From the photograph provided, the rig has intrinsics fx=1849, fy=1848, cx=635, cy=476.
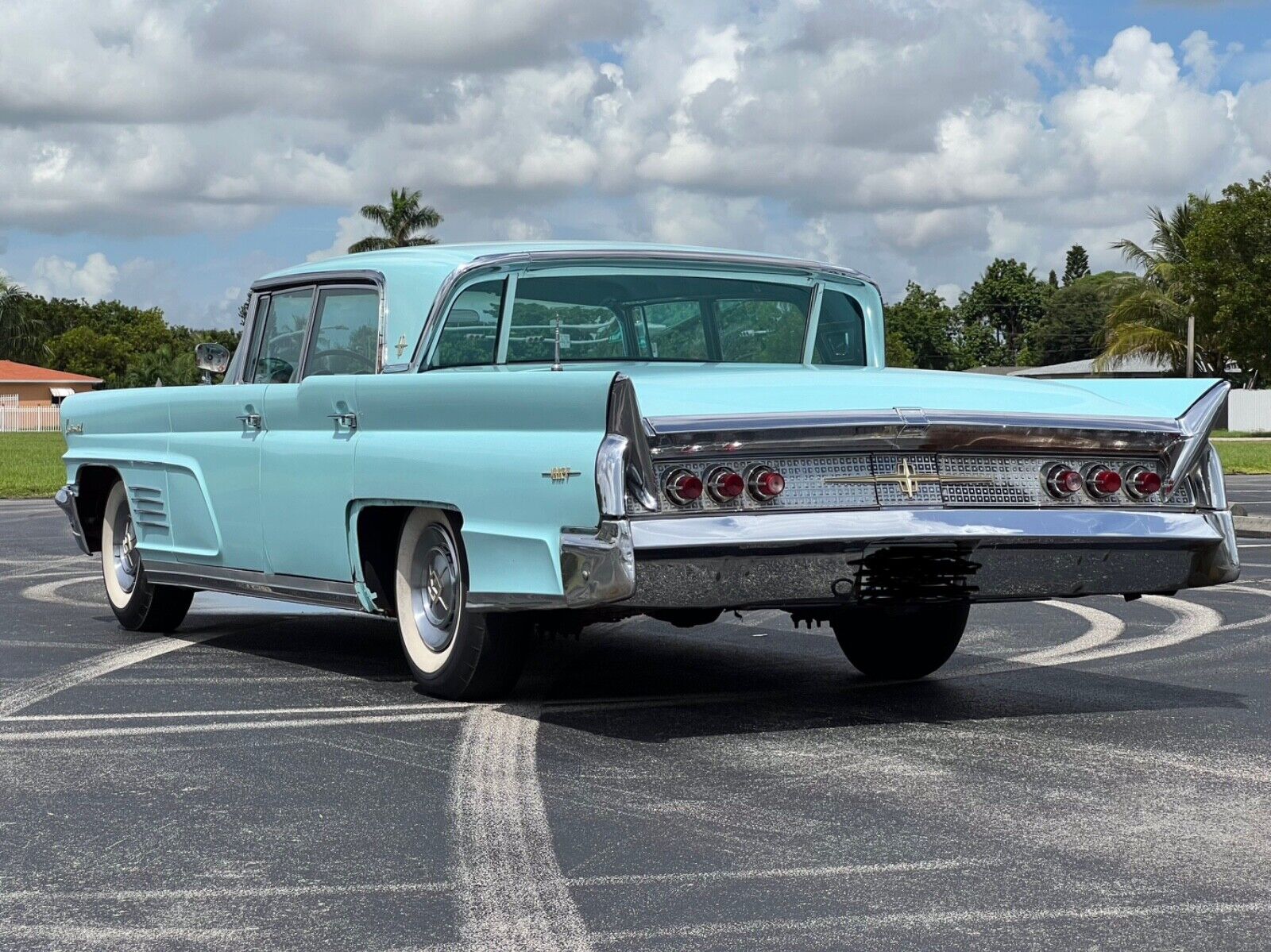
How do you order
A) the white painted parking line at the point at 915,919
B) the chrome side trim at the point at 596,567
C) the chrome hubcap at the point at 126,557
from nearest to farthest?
the white painted parking line at the point at 915,919 → the chrome side trim at the point at 596,567 → the chrome hubcap at the point at 126,557

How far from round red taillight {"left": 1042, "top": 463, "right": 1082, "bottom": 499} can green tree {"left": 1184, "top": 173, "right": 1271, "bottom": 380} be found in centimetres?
4959

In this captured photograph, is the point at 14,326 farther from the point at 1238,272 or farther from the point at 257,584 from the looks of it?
the point at 257,584

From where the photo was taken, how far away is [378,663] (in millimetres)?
8281

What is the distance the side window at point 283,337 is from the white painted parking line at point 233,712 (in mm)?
1755

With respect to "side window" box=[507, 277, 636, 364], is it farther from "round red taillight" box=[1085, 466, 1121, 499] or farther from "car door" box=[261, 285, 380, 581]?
"round red taillight" box=[1085, 466, 1121, 499]

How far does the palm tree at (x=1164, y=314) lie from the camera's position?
6081cm

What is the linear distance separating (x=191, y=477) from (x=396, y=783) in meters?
3.33

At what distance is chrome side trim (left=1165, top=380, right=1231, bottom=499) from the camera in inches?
261

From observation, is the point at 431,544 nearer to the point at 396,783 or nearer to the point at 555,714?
the point at 555,714

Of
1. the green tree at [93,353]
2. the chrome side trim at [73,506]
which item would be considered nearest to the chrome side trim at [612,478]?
the chrome side trim at [73,506]

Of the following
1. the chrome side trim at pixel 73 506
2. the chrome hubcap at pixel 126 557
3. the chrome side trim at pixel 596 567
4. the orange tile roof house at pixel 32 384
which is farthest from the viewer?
the orange tile roof house at pixel 32 384

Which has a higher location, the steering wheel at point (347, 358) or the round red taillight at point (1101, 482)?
the steering wheel at point (347, 358)

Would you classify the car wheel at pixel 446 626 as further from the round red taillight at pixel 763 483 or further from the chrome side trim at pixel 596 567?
the round red taillight at pixel 763 483

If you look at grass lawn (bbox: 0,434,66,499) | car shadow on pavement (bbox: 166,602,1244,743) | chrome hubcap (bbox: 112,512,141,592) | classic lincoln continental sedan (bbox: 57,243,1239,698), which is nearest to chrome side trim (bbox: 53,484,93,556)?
chrome hubcap (bbox: 112,512,141,592)
